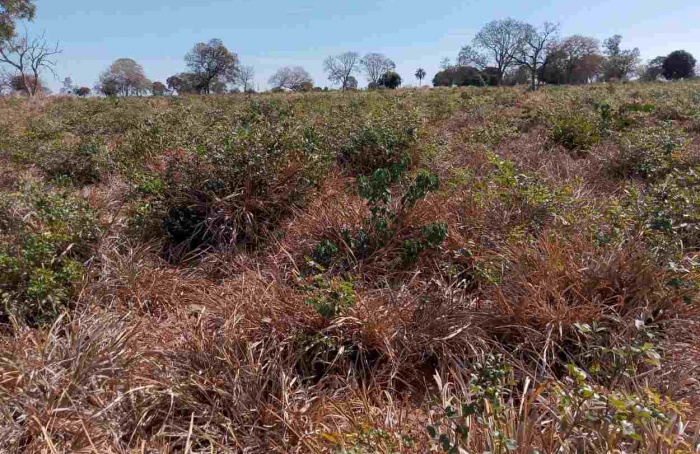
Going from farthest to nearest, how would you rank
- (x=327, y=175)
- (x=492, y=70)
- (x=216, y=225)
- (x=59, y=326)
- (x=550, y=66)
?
(x=492, y=70)
(x=550, y=66)
(x=327, y=175)
(x=216, y=225)
(x=59, y=326)

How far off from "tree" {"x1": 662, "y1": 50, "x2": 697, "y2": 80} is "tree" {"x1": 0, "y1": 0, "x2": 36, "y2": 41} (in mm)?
51791

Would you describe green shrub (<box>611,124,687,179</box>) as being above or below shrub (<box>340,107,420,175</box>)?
below

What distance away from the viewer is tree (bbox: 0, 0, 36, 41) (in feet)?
68.4

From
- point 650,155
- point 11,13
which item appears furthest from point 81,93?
point 650,155

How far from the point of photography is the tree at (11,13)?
20.9 m

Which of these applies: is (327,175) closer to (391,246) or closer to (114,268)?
(391,246)

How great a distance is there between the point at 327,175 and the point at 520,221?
6.03 ft

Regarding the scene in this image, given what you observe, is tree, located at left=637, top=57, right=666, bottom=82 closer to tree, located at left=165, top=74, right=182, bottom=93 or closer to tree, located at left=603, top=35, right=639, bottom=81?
tree, located at left=603, top=35, right=639, bottom=81

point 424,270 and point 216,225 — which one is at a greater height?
point 216,225

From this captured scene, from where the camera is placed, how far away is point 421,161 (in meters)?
4.71

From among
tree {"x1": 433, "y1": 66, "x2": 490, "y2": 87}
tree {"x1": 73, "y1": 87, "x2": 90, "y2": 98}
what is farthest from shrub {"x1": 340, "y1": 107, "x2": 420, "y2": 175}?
tree {"x1": 433, "y1": 66, "x2": 490, "y2": 87}

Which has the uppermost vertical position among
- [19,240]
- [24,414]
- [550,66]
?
[550,66]

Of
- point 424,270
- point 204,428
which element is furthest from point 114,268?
point 424,270

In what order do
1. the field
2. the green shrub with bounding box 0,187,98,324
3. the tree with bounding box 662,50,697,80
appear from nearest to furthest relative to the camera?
the field
the green shrub with bounding box 0,187,98,324
the tree with bounding box 662,50,697,80
